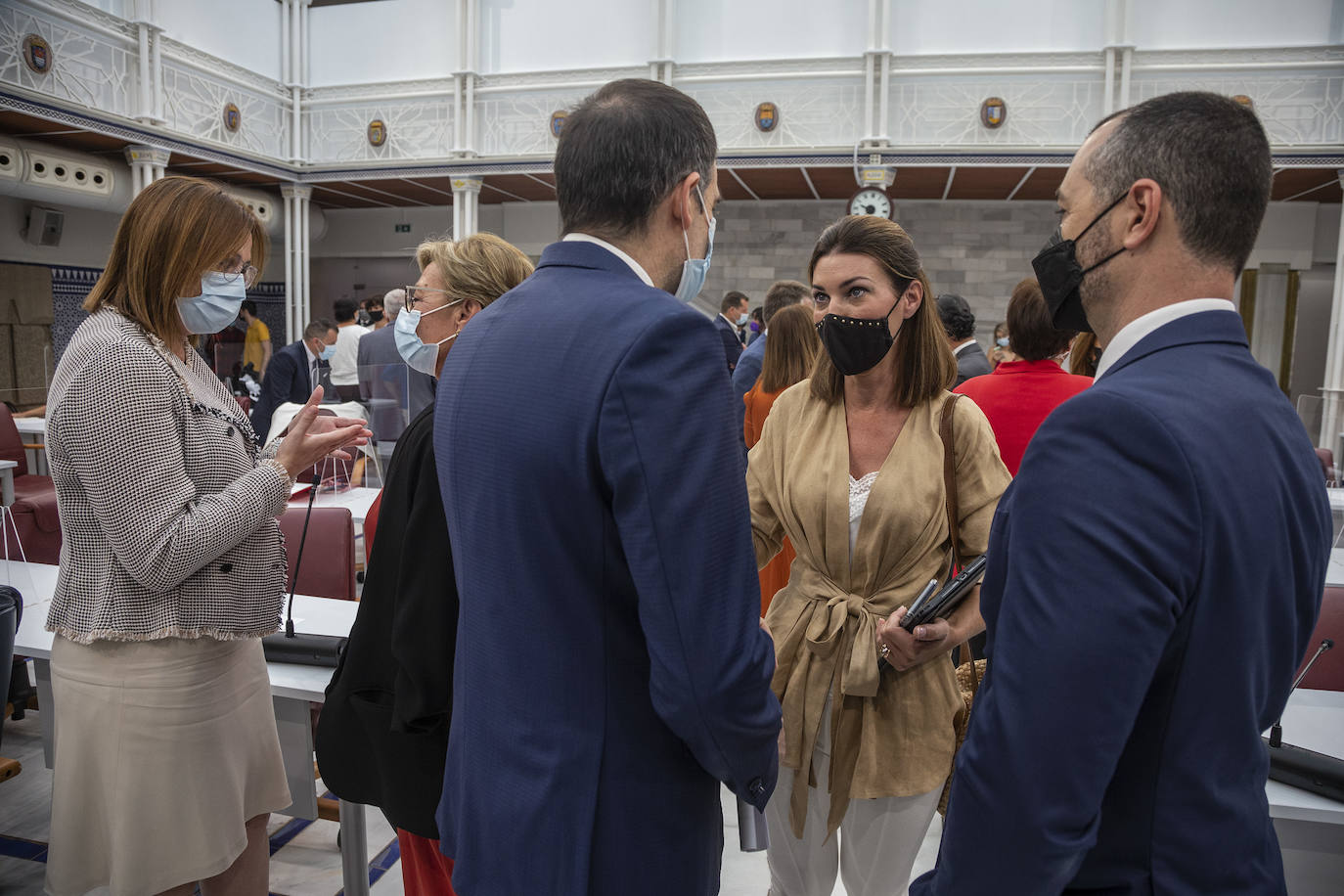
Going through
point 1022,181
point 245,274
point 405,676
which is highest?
point 1022,181

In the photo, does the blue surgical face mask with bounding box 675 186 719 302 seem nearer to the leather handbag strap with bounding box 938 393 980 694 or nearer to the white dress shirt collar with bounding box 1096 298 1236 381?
the white dress shirt collar with bounding box 1096 298 1236 381

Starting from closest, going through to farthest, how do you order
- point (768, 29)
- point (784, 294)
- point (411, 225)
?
1. point (784, 294)
2. point (768, 29)
3. point (411, 225)

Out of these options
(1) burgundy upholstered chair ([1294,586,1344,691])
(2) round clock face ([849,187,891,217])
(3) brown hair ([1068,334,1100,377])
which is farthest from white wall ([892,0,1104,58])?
(1) burgundy upholstered chair ([1294,586,1344,691])

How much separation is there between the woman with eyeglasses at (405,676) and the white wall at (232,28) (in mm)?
12129

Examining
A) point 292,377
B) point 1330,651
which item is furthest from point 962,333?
point 292,377

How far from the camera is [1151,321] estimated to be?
3.44 feet

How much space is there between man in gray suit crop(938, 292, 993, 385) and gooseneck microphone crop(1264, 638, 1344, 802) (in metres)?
3.27

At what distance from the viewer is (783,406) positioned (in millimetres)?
2209

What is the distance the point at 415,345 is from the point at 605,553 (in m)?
1.40

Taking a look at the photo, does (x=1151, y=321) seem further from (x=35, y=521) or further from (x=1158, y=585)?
(x=35, y=521)

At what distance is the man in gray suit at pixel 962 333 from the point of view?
4.99 metres

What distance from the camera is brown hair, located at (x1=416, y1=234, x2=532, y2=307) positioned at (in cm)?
192

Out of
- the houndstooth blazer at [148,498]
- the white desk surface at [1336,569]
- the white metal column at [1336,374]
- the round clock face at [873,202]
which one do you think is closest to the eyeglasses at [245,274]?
the houndstooth blazer at [148,498]

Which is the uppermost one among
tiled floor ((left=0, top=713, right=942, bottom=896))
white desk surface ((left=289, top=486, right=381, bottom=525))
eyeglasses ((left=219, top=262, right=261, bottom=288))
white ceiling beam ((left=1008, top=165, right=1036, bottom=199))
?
white ceiling beam ((left=1008, top=165, right=1036, bottom=199))
